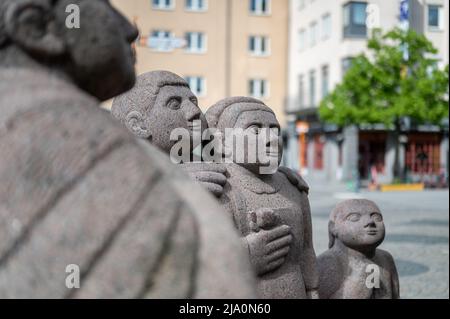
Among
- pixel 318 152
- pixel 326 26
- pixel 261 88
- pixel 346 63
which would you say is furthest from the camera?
pixel 261 88

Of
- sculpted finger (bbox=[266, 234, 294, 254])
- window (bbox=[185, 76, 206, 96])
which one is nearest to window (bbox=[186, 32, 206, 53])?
window (bbox=[185, 76, 206, 96])

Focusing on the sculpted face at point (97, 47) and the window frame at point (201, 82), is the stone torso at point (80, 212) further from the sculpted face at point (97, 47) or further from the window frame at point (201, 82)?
the window frame at point (201, 82)

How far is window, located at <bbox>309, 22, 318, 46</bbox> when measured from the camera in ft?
92.2

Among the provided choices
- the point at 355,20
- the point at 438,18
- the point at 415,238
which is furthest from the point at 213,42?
the point at 415,238

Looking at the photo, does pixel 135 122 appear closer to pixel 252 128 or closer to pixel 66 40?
pixel 252 128

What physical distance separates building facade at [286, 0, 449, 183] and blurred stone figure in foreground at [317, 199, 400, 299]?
2031cm

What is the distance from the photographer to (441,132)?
2625 cm

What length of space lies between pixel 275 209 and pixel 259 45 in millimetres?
27481

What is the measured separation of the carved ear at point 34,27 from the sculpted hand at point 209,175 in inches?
56.1

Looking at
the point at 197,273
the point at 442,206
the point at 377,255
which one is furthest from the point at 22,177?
the point at 442,206

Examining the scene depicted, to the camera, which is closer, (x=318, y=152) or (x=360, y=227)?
(x=360, y=227)

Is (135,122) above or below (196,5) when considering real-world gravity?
below

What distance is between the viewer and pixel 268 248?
110 inches

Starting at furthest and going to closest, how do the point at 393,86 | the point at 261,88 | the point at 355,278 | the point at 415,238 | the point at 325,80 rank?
the point at 261,88
the point at 325,80
the point at 393,86
the point at 415,238
the point at 355,278
